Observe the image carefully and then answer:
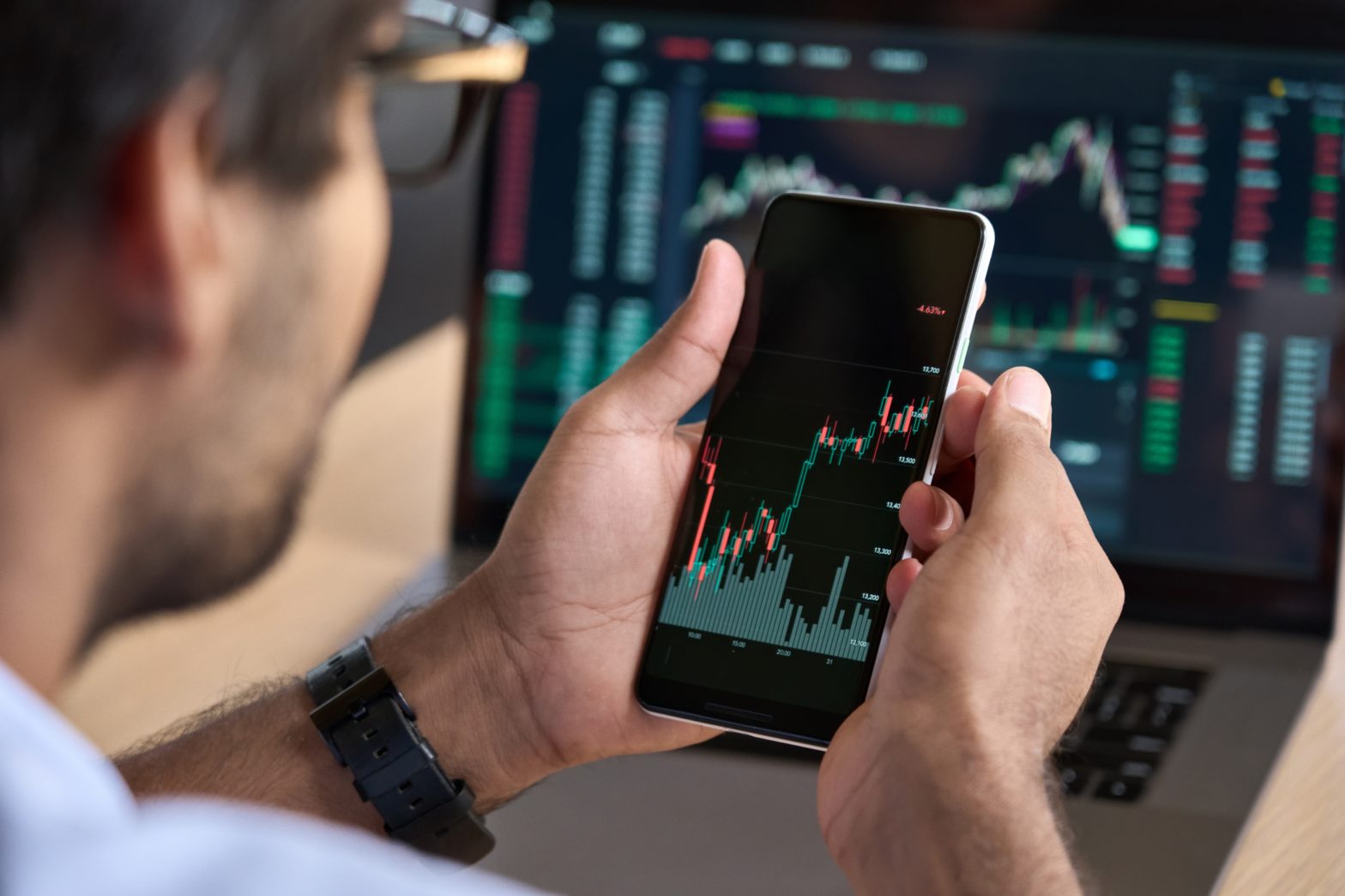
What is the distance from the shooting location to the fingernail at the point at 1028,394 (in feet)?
1.87

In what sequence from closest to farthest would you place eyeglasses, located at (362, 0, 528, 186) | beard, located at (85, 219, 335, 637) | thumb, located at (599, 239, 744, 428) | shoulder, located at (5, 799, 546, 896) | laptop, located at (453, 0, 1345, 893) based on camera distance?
shoulder, located at (5, 799, 546, 896)
beard, located at (85, 219, 335, 637)
eyeglasses, located at (362, 0, 528, 186)
thumb, located at (599, 239, 744, 428)
laptop, located at (453, 0, 1345, 893)

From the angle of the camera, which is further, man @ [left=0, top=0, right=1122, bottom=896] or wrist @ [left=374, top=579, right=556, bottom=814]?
wrist @ [left=374, top=579, right=556, bottom=814]

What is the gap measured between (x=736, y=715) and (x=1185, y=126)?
20.4 inches

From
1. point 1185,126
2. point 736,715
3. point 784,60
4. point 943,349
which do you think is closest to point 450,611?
point 736,715

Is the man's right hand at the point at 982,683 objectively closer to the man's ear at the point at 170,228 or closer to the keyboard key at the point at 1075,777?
the keyboard key at the point at 1075,777

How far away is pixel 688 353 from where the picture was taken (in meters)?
0.61

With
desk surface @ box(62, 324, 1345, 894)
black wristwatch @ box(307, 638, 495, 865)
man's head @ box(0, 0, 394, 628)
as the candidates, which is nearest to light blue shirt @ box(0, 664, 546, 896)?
man's head @ box(0, 0, 394, 628)

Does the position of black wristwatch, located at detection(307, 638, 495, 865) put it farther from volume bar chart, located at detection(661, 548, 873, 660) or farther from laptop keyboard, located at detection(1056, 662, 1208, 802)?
laptop keyboard, located at detection(1056, 662, 1208, 802)

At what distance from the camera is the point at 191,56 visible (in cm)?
32

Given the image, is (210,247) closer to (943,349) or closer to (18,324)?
(18,324)

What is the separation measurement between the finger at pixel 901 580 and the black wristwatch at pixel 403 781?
21 cm

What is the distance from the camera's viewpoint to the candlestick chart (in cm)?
57

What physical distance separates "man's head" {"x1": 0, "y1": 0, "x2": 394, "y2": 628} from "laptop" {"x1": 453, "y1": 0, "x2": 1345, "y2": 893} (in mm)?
514

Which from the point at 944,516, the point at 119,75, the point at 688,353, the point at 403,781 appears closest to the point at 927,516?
the point at 944,516
